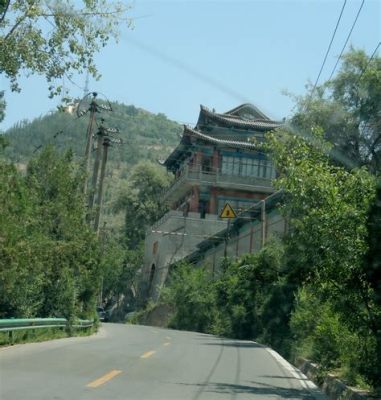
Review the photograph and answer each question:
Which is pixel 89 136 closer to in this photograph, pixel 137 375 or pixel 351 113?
pixel 351 113

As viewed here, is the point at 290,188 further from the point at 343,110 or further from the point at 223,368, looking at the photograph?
the point at 343,110

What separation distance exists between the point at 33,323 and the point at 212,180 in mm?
44870

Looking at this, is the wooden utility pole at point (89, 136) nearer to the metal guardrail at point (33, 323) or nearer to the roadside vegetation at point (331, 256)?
the metal guardrail at point (33, 323)

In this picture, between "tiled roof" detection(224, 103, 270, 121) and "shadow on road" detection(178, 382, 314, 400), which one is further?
"tiled roof" detection(224, 103, 270, 121)

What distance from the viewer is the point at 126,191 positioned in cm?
8006

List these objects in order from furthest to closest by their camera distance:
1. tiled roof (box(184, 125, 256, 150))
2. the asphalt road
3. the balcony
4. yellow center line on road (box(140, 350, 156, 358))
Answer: the balcony
tiled roof (box(184, 125, 256, 150))
yellow center line on road (box(140, 350, 156, 358))
the asphalt road

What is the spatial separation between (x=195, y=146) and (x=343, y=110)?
35.8 metres

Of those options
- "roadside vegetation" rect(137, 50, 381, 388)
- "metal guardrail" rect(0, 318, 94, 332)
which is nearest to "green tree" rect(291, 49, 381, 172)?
"roadside vegetation" rect(137, 50, 381, 388)

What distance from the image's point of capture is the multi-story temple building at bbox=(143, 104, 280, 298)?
65.6 meters

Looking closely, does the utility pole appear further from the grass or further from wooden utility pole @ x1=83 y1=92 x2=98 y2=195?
the grass

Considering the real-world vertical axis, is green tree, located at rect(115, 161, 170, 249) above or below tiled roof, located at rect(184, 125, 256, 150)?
below

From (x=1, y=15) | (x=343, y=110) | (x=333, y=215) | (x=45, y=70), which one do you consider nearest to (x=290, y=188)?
(x=333, y=215)

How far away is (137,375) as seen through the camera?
13.9m

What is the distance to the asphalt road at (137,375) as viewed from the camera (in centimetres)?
1123
